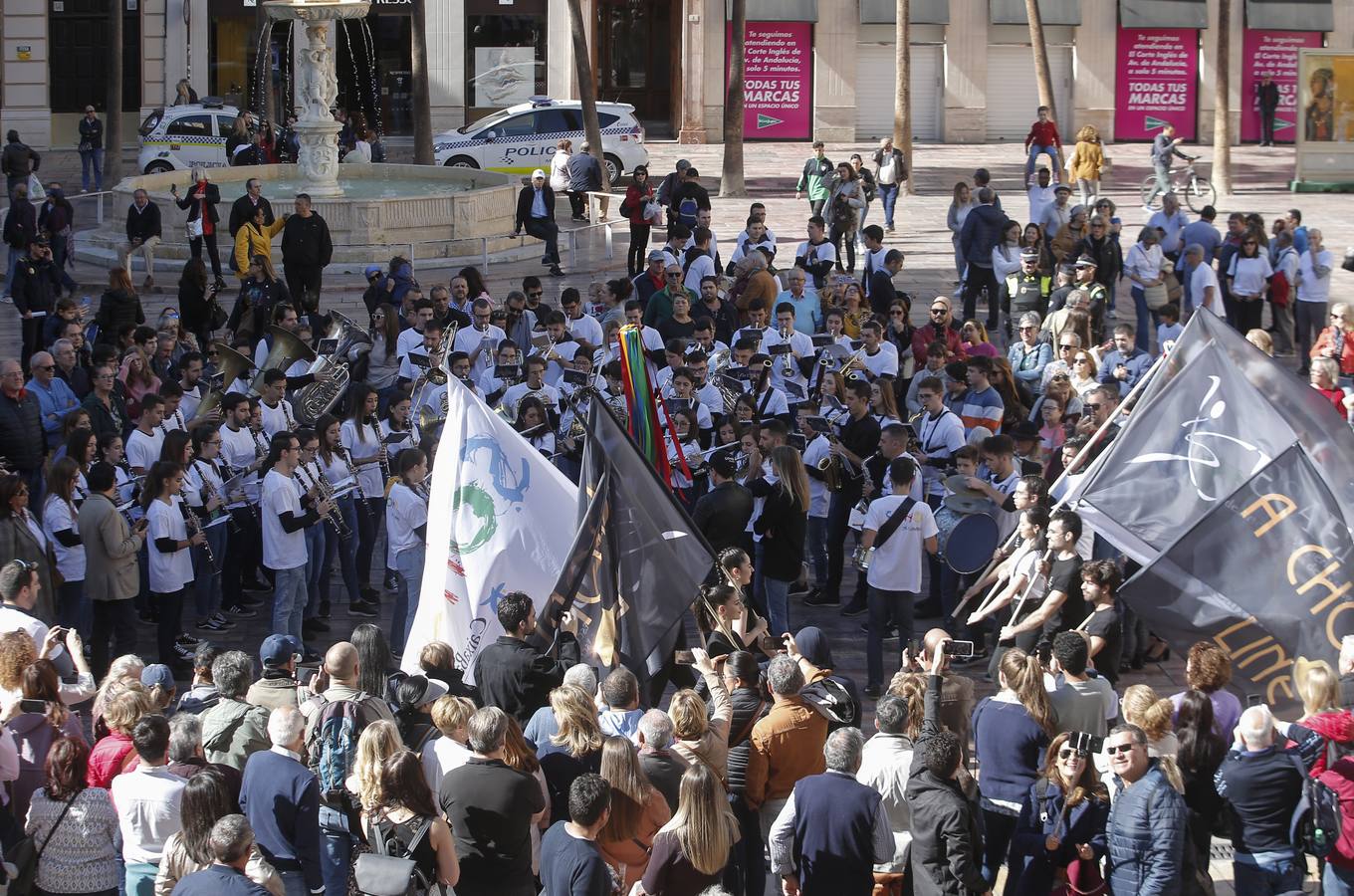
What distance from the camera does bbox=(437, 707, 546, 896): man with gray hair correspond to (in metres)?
7.18

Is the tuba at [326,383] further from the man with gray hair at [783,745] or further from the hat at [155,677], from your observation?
the man with gray hair at [783,745]

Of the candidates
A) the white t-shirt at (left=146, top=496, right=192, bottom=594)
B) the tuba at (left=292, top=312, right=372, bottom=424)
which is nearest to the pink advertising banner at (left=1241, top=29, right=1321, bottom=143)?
the tuba at (left=292, top=312, right=372, bottom=424)

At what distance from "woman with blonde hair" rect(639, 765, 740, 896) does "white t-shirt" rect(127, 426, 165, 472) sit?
6.17 meters

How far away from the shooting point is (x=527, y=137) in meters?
32.6

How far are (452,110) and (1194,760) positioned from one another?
3381 cm

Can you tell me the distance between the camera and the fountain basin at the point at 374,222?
23.6 meters

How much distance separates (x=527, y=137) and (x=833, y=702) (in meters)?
25.4

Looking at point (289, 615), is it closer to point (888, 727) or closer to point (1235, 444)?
point (888, 727)

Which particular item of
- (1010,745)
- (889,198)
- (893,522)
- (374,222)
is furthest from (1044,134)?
(1010,745)

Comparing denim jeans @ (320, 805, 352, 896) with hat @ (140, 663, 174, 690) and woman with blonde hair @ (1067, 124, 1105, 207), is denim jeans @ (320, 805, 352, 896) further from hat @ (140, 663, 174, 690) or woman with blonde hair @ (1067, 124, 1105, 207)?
woman with blonde hair @ (1067, 124, 1105, 207)

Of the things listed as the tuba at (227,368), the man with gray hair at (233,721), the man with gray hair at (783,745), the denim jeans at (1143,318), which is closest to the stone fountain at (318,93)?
the tuba at (227,368)

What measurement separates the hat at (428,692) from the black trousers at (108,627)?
342cm

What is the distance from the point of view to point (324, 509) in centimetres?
1156

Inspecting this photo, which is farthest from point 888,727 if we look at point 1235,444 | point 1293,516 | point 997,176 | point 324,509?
point 997,176
